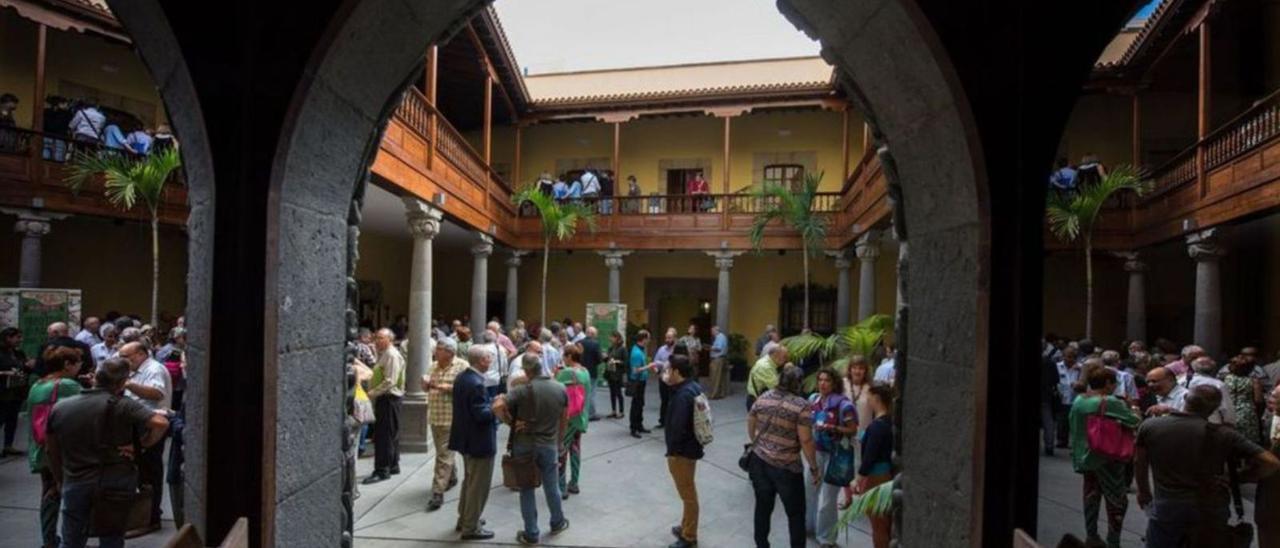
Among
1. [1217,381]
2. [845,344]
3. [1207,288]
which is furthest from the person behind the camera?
[1207,288]

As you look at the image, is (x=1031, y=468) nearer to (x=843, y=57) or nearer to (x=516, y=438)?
(x=843, y=57)

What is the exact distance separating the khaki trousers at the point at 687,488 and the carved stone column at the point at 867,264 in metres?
7.69

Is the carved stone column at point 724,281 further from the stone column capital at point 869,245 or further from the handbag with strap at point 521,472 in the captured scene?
the handbag with strap at point 521,472

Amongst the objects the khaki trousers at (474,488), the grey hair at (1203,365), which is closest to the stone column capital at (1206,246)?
the grey hair at (1203,365)

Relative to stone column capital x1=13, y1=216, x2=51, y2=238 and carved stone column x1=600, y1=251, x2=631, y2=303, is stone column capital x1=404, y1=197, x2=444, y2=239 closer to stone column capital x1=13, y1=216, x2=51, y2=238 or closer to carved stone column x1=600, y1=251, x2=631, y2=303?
stone column capital x1=13, y1=216, x2=51, y2=238

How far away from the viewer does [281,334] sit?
199 cm

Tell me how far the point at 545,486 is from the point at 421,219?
4.85m

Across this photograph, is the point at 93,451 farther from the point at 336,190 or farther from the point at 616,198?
the point at 616,198

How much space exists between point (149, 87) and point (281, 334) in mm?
15702

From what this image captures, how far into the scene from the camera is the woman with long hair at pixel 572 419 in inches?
233

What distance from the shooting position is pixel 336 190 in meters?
2.31

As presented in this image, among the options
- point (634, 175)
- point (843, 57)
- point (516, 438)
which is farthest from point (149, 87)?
point (843, 57)

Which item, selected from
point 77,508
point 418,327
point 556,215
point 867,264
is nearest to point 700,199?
point 556,215

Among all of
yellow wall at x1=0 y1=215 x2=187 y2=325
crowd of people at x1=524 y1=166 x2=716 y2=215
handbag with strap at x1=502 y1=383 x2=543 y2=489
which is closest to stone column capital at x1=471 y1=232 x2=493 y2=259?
crowd of people at x1=524 y1=166 x2=716 y2=215
